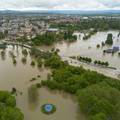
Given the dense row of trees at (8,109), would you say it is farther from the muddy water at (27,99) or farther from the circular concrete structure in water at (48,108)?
the circular concrete structure in water at (48,108)

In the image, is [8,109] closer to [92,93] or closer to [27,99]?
[27,99]

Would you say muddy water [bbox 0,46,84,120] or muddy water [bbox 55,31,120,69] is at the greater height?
muddy water [bbox 55,31,120,69]

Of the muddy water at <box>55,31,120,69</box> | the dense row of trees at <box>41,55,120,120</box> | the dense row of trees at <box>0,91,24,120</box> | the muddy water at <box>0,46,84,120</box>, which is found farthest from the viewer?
the muddy water at <box>55,31,120,69</box>

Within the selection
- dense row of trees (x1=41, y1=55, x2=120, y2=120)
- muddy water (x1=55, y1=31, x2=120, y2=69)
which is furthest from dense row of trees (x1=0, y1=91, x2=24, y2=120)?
muddy water (x1=55, y1=31, x2=120, y2=69)

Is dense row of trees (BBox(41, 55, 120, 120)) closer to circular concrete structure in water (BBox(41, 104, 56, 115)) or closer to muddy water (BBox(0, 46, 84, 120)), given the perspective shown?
muddy water (BBox(0, 46, 84, 120))

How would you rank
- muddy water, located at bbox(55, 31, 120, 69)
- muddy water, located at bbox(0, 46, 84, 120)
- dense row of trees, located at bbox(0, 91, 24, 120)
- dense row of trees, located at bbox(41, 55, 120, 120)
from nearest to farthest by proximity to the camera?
dense row of trees, located at bbox(0, 91, 24, 120) < dense row of trees, located at bbox(41, 55, 120, 120) < muddy water, located at bbox(0, 46, 84, 120) < muddy water, located at bbox(55, 31, 120, 69)

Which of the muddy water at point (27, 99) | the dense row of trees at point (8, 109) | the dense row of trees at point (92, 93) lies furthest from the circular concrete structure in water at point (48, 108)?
the dense row of trees at point (8, 109)

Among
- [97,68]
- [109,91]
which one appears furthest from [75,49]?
[109,91]

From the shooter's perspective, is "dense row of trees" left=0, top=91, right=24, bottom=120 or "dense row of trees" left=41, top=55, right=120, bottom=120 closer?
"dense row of trees" left=0, top=91, right=24, bottom=120
